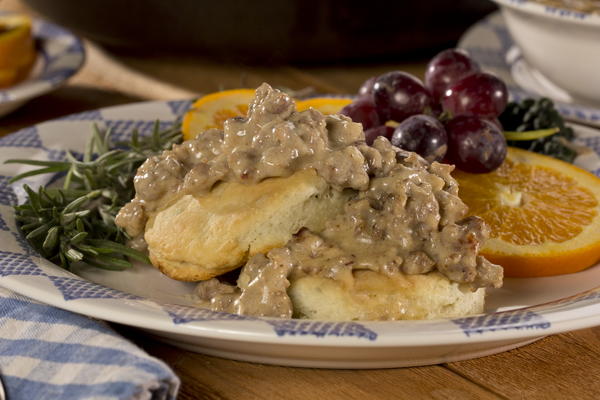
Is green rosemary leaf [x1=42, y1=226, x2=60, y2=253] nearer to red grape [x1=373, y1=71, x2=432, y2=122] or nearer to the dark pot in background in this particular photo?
red grape [x1=373, y1=71, x2=432, y2=122]

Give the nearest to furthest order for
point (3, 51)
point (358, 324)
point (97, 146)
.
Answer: point (358, 324), point (97, 146), point (3, 51)

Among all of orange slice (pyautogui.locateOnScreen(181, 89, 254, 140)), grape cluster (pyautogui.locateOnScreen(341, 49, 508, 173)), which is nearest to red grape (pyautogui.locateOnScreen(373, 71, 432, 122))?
grape cluster (pyautogui.locateOnScreen(341, 49, 508, 173))

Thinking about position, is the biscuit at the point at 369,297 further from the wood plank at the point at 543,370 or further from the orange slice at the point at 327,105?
the orange slice at the point at 327,105

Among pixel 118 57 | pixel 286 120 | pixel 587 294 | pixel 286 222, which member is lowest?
pixel 118 57

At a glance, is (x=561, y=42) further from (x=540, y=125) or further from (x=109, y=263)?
(x=109, y=263)

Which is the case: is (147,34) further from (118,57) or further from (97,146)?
(97,146)

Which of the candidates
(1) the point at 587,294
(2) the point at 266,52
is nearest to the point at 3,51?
(2) the point at 266,52
